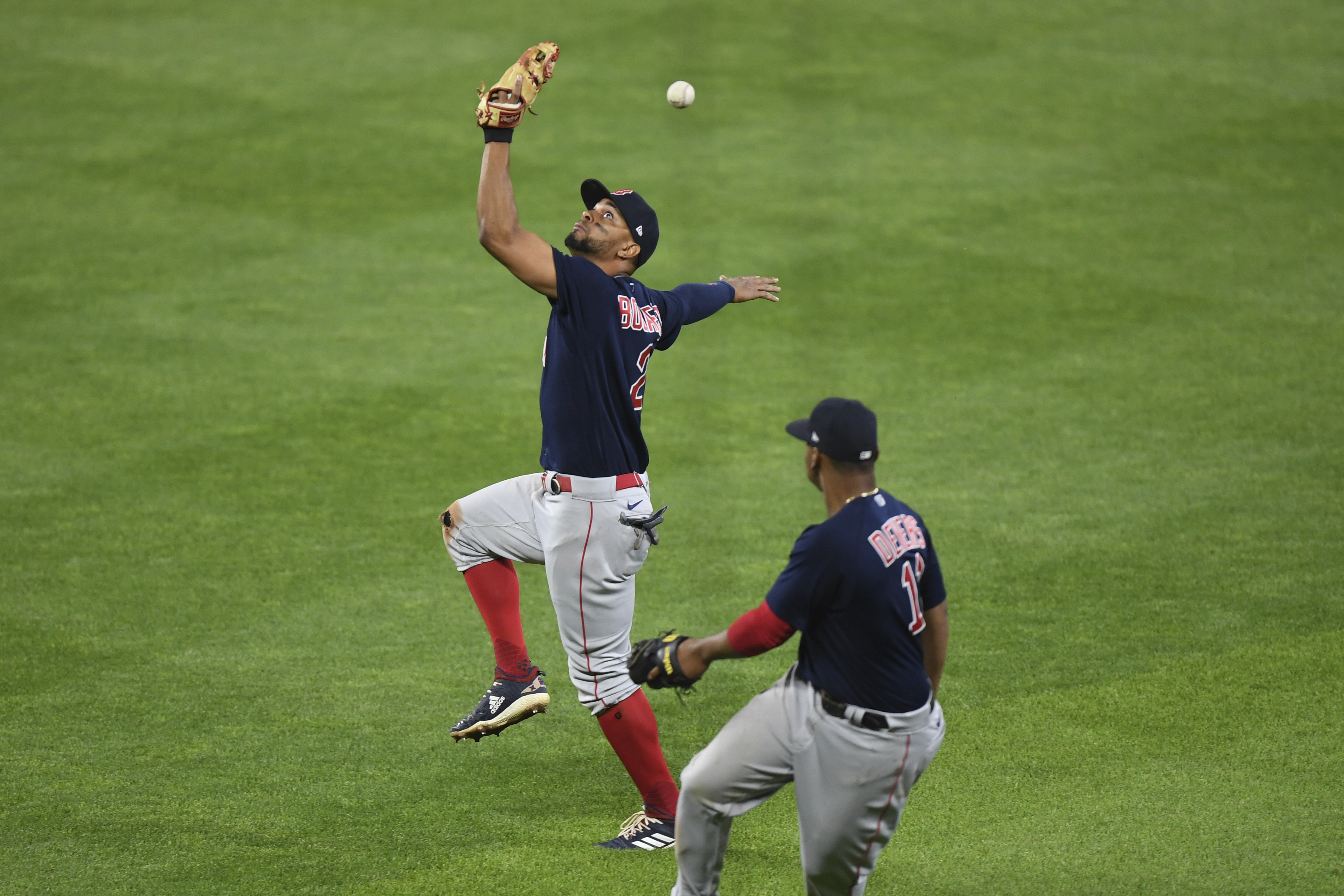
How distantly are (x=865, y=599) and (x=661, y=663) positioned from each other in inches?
28.6

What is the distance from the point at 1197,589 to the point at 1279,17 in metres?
14.5

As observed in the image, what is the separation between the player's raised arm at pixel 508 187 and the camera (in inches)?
209

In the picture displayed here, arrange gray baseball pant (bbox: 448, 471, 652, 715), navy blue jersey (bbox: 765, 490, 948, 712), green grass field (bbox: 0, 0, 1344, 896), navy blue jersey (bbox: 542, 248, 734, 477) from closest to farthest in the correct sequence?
navy blue jersey (bbox: 765, 490, 948, 712) → navy blue jersey (bbox: 542, 248, 734, 477) → gray baseball pant (bbox: 448, 471, 652, 715) → green grass field (bbox: 0, 0, 1344, 896)

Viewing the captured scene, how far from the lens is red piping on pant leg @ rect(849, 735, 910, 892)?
14.5ft

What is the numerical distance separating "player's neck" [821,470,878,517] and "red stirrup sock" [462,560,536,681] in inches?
84.4

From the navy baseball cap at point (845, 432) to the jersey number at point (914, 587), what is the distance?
1.20 feet

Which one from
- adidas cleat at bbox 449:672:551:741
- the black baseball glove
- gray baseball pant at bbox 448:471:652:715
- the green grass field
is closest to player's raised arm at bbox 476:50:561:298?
gray baseball pant at bbox 448:471:652:715

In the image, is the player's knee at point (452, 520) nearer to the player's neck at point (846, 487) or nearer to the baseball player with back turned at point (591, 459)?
the baseball player with back turned at point (591, 459)

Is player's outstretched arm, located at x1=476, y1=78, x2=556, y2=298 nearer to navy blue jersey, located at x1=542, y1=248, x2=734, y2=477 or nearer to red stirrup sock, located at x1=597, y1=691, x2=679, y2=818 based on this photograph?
navy blue jersey, located at x1=542, y1=248, x2=734, y2=477

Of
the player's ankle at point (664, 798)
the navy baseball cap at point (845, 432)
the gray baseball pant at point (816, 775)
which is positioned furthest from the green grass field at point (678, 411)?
the navy baseball cap at point (845, 432)

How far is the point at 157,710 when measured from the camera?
6.87m

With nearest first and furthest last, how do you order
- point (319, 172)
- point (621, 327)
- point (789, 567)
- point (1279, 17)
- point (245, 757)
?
point (789, 567) → point (621, 327) → point (245, 757) → point (319, 172) → point (1279, 17)

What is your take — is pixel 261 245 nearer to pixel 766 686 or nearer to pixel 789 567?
pixel 766 686

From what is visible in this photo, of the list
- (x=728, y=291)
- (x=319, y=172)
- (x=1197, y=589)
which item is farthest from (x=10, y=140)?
(x=1197, y=589)
